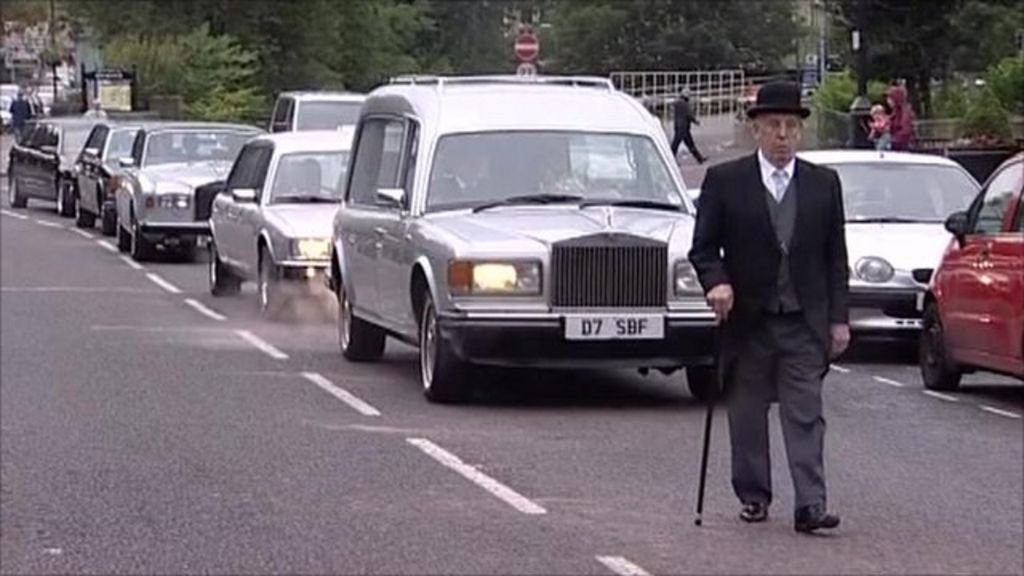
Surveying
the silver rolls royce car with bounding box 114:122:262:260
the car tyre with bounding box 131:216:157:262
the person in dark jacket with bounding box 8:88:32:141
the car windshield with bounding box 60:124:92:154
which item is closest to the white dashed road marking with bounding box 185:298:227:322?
the silver rolls royce car with bounding box 114:122:262:260

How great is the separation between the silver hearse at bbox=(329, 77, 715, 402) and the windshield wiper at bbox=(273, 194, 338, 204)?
3.73 metres

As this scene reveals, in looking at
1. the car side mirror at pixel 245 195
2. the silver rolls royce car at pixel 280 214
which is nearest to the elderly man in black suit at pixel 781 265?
the silver rolls royce car at pixel 280 214

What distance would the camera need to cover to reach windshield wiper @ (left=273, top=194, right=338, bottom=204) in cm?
2130

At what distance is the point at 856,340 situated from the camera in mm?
18094

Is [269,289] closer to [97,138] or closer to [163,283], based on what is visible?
[163,283]

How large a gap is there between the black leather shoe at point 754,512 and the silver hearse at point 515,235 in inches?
140

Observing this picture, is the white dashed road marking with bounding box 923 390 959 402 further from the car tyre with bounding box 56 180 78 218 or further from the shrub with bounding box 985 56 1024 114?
the shrub with bounding box 985 56 1024 114

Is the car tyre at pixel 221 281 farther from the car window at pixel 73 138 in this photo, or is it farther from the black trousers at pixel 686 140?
the black trousers at pixel 686 140

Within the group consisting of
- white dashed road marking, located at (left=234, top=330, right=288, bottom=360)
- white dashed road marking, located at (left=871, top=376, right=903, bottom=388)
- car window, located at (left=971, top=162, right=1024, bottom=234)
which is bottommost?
white dashed road marking, located at (left=871, top=376, right=903, bottom=388)

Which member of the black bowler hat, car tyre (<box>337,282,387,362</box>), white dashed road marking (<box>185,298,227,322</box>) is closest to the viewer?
the black bowler hat

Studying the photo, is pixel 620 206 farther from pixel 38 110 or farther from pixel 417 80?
pixel 38 110

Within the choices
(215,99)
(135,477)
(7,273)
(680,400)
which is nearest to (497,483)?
(135,477)

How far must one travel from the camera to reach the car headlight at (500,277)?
1395 cm

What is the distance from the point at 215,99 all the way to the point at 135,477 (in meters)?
50.8
